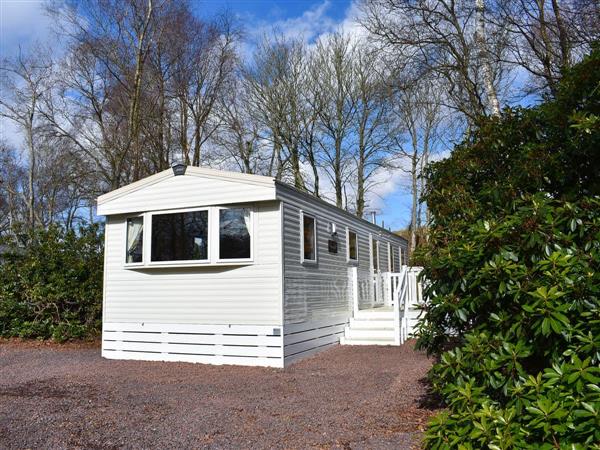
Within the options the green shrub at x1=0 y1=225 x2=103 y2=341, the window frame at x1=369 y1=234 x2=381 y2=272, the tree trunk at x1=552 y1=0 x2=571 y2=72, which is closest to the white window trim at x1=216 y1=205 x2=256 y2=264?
the green shrub at x1=0 y1=225 x2=103 y2=341

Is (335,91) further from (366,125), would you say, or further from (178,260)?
(178,260)

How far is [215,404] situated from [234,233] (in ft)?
10.5

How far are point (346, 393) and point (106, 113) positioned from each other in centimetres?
1452

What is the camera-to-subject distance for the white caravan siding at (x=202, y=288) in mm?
7836

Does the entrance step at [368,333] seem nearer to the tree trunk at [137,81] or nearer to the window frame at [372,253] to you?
the window frame at [372,253]

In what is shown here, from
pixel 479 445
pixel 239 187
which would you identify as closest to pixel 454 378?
pixel 479 445

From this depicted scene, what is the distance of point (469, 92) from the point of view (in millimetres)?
→ 10688

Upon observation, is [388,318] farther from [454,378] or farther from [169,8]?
[169,8]

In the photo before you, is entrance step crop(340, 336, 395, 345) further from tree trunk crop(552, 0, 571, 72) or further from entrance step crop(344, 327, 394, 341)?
tree trunk crop(552, 0, 571, 72)

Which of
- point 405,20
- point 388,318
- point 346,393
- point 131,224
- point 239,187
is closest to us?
point 346,393

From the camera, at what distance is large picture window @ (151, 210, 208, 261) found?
321 inches

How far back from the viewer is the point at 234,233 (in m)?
8.08

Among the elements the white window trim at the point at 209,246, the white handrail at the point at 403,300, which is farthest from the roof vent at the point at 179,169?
the white handrail at the point at 403,300

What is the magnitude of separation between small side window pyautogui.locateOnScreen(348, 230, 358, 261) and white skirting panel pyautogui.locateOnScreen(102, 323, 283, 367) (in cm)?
374
